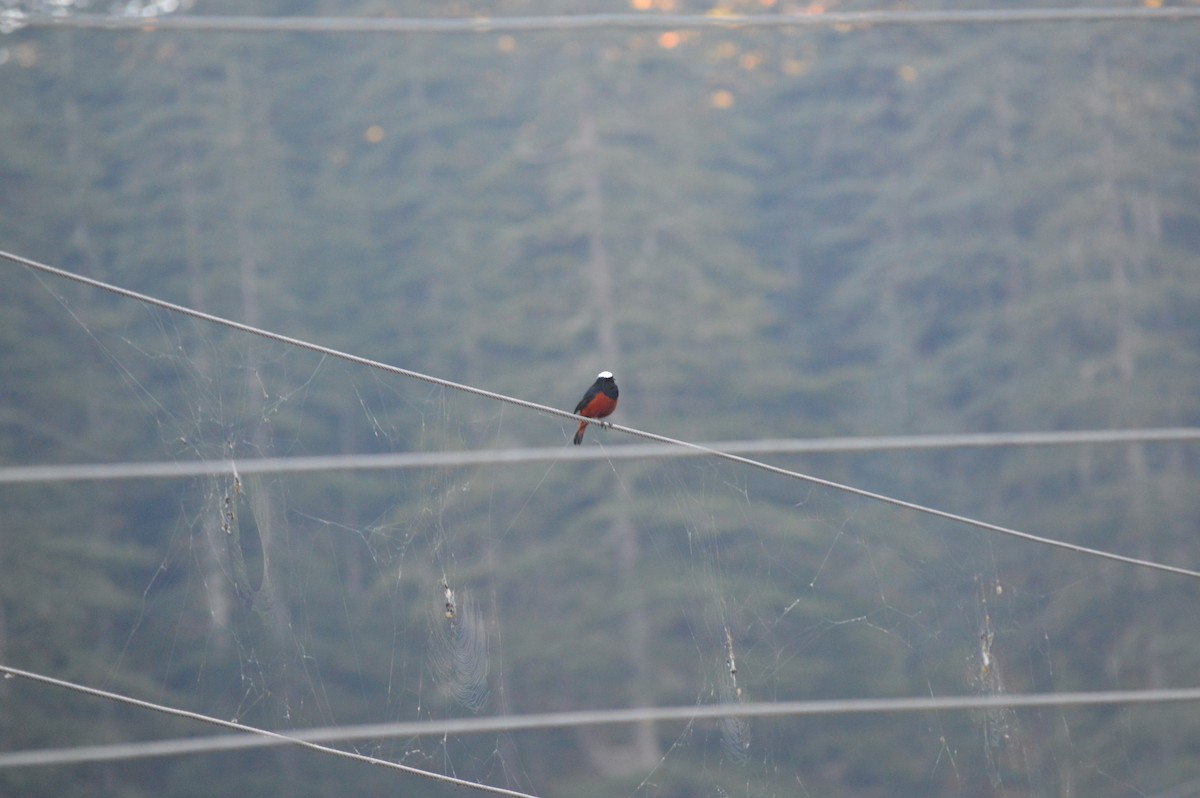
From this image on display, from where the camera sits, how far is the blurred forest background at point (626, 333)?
1619 cm

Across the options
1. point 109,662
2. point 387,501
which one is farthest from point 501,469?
point 109,662

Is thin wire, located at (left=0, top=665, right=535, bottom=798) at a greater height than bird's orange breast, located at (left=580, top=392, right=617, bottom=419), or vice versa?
bird's orange breast, located at (left=580, top=392, right=617, bottom=419)

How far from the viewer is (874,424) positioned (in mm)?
20531

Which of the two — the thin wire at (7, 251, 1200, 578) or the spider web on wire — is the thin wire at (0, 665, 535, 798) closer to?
the thin wire at (7, 251, 1200, 578)

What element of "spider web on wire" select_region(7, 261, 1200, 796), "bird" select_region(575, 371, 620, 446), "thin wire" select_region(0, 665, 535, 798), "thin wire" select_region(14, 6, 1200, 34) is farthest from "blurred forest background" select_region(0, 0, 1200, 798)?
"thin wire" select_region(0, 665, 535, 798)

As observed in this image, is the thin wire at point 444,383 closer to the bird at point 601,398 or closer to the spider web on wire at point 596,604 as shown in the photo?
the bird at point 601,398

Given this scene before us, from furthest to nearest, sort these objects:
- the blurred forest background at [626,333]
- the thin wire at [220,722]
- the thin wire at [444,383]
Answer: the blurred forest background at [626,333]
the thin wire at [220,722]
the thin wire at [444,383]

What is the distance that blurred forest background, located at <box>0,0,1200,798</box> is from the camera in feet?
53.1

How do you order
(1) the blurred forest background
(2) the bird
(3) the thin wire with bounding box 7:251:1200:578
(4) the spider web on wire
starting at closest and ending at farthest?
(3) the thin wire with bounding box 7:251:1200:578 → (2) the bird → (4) the spider web on wire → (1) the blurred forest background

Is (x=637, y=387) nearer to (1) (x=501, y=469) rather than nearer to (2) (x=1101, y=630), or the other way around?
(1) (x=501, y=469)

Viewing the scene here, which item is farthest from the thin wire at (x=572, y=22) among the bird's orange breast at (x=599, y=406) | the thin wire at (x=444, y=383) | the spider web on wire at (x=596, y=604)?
the spider web on wire at (x=596, y=604)

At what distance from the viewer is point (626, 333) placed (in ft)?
66.5

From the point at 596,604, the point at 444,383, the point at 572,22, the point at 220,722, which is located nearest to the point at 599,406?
the point at 572,22

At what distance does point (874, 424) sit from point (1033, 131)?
5.34m
